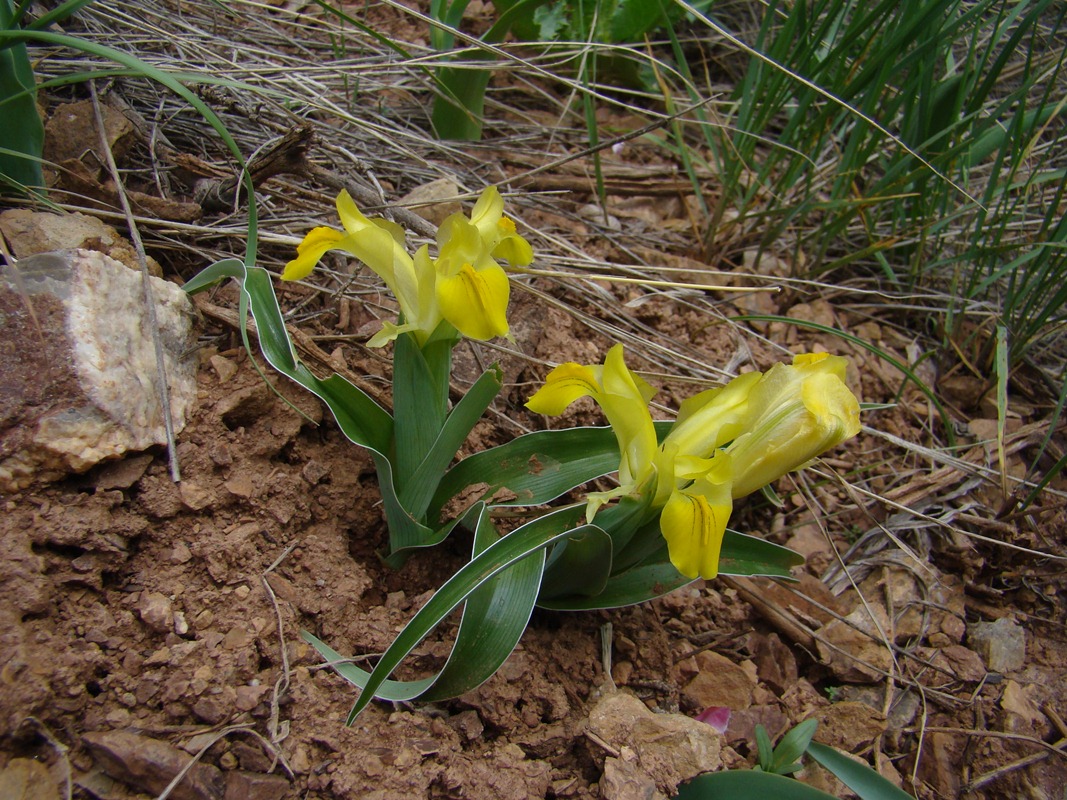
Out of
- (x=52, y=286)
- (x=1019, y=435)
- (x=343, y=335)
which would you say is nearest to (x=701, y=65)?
(x=1019, y=435)

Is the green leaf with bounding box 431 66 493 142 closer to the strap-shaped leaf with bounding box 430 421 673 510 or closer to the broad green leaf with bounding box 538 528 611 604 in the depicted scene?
the strap-shaped leaf with bounding box 430 421 673 510

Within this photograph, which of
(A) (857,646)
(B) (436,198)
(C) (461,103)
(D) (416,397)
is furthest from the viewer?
(C) (461,103)

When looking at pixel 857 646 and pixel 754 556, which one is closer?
pixel 754 556

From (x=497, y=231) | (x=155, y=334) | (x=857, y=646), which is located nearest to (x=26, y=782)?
(x=155, y=334)

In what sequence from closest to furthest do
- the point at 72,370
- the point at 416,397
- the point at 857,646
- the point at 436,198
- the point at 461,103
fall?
1. the point at 72,370
2. the point at 416,397
3. the point at 857,646
4. the point at 436,198
5. the point at 461,103

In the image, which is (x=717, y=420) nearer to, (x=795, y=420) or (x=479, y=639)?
(x=795, y=420)

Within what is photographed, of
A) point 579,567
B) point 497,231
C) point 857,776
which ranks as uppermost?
point 497,231
